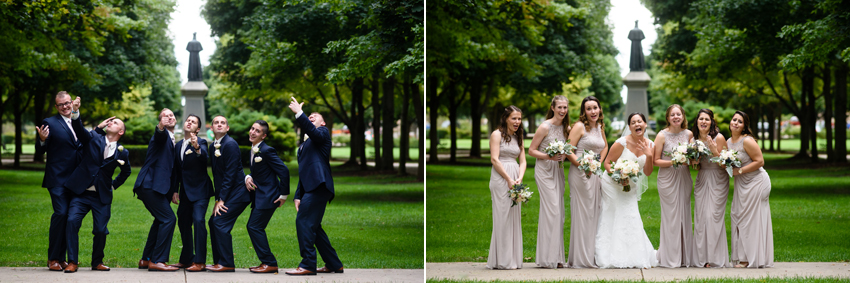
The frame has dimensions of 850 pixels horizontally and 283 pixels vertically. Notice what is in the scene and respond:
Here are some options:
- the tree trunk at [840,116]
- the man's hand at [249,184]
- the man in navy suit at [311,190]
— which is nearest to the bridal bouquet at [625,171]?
the man in navy suit at [311,190]

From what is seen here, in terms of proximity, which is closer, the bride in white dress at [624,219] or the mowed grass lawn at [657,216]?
the bride in white dress at [624,219]

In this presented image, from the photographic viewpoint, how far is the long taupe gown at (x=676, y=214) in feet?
23.5

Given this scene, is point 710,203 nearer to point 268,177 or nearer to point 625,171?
point 625,171

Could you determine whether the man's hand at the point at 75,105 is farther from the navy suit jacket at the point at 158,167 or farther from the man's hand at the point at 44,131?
the navy suit jacket at the point at 158,167

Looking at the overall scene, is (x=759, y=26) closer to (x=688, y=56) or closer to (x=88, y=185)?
(x=688, y=56)

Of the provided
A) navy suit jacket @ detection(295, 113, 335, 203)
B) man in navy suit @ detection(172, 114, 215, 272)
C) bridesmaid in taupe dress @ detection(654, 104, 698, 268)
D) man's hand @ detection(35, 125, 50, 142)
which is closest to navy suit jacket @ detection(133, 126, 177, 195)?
man in navy suit @ detection(172, 114, 215, 272)

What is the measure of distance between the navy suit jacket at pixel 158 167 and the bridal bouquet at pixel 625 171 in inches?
160

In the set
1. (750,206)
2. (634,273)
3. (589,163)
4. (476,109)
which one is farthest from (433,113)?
(634,273)

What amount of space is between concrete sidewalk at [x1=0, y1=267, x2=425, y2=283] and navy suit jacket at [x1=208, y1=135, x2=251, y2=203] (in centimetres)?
71

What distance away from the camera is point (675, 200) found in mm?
7211

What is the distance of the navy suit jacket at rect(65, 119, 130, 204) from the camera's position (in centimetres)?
682

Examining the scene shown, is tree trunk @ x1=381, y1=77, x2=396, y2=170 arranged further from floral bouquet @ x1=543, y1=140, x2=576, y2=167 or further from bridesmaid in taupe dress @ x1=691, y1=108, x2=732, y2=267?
bridesmaid in taupe dress @ x1=691, y1=108, x2=732, y2=267

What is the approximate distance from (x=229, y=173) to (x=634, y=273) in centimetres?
378

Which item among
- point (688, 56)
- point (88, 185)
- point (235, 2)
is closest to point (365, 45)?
point (235, 2)
